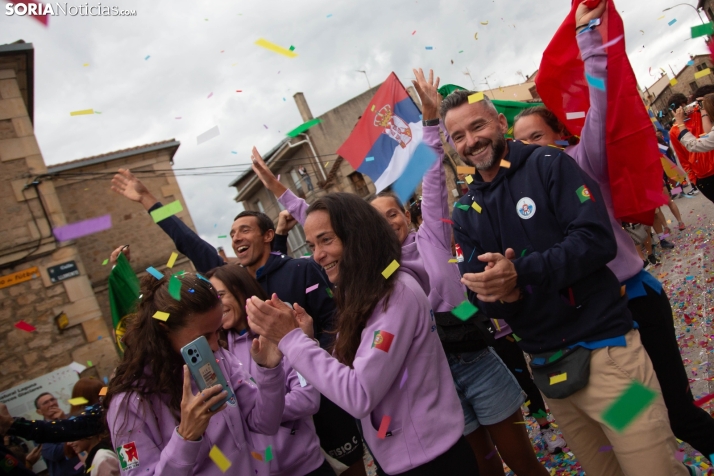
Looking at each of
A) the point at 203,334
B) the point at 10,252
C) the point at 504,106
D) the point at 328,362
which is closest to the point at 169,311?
the point at 203,334

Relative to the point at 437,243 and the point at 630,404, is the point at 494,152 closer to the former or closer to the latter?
the point at 437,243

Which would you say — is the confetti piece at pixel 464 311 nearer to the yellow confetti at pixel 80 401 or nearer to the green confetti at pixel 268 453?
the green confetti at pixel 268 453

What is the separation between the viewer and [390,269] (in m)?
2.00

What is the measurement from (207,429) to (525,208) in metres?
1.60

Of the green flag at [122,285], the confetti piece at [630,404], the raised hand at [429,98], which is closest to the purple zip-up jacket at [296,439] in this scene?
the confetti piece at [630,404]

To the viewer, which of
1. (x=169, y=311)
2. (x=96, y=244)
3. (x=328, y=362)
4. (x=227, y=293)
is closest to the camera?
(x=328, y=362)

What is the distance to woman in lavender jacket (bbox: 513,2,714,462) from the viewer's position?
6.65 feet

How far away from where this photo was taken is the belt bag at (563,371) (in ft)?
6.11

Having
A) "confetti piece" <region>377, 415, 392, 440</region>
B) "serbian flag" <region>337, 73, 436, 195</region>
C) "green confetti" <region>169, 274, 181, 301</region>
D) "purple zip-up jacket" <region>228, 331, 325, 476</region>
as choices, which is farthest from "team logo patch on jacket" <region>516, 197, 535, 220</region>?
"serbian flag" <region>337, 73, 436, 195</region>

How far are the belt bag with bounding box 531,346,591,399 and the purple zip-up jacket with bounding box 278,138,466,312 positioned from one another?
0.75 meters

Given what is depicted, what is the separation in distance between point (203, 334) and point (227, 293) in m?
0.88

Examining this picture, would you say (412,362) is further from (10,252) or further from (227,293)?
(10,252)

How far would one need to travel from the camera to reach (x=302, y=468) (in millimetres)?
2287

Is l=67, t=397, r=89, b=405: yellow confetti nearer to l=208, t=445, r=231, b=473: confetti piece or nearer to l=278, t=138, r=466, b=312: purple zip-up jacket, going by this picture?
l=208, t=445, r=231, b=473: confetti piece
